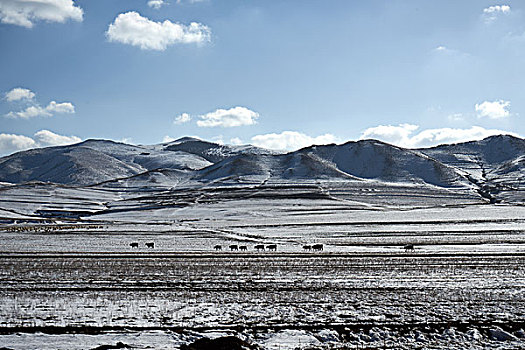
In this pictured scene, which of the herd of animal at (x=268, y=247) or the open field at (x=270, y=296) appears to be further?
the herd of animal at (x=268, y=247)

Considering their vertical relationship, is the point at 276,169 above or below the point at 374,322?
above

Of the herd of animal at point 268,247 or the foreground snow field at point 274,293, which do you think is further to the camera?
the herd of animal at point 268,247

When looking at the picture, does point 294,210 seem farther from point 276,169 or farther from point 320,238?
point 276,169

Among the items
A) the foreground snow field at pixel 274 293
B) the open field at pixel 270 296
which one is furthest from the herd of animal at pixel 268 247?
the open field at pixel 270 296

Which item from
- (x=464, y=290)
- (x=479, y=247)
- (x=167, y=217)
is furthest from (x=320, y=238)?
(x=167, y=217)

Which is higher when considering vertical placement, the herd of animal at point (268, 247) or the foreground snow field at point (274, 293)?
the foreground snow field at point (274, 293)

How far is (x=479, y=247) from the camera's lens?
136 feet

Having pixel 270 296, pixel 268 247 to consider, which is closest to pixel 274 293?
pixel 270 296

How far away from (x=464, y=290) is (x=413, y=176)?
170835 mm

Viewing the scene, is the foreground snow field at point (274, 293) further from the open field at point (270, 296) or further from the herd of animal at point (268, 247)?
the herd of animal at point (268, 247)

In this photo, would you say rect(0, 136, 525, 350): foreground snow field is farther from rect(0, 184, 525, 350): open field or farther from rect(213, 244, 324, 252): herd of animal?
rect(213, 244, 324, 252): herd of animal

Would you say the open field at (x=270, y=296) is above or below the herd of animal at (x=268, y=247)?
above

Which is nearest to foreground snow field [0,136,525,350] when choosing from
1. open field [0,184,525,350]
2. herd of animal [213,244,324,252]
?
open field [0,184,525,350]

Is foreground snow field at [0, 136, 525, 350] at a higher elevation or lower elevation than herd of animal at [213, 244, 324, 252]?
higher
